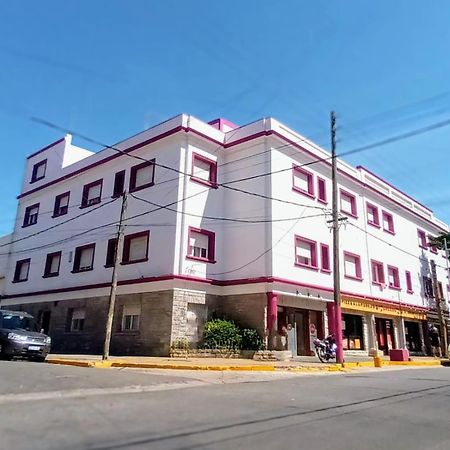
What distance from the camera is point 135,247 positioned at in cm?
2289

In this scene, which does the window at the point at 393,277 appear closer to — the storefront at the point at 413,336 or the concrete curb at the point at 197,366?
the storefront at the point at 413,336

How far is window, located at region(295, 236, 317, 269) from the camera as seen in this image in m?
23.4

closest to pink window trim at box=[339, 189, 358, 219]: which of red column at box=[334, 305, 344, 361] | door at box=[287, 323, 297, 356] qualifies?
door at box=[287, 323, 297, 356]

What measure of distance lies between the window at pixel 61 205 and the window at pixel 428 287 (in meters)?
27.7

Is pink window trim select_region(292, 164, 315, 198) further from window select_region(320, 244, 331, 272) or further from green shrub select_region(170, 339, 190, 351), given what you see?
green shrub select_region(170, 339, 190, 351)

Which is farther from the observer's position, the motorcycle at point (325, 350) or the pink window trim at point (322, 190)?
the pink window trim at point (322, 190)

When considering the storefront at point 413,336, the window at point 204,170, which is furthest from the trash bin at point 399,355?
the window at point 204,170

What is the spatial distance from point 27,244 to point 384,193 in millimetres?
25579

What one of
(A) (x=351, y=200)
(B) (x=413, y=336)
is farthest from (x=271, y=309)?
(B) (x=413, y=336)

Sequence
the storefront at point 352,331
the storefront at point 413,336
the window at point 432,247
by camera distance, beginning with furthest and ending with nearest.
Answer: the window at point 432,247
the storefront at point 413,336
the storefront at point 352,331

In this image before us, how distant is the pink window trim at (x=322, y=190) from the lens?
26.0 meters

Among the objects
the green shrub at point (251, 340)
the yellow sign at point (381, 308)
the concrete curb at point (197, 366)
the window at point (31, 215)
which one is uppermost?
the window at point (31, 215)

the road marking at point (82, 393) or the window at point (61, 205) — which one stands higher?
the window at point (61, 205)

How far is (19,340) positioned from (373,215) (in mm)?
23847
